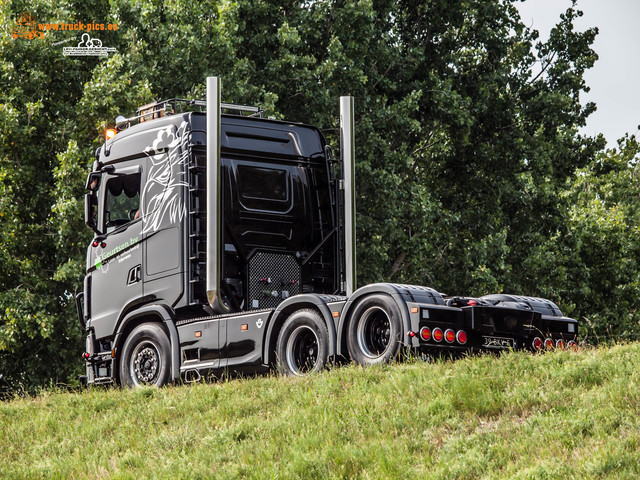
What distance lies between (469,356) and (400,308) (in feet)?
A: 2.78

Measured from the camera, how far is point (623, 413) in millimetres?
6703

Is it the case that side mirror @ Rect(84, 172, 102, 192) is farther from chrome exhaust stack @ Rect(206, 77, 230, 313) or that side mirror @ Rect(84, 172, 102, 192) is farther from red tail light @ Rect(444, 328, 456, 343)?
red tail light @ Rect(444, 328, 456, 343)

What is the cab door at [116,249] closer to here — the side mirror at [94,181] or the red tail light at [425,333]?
the side mirror at [94,181]

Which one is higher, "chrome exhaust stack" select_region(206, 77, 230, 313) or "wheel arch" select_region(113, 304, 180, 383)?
"chrome exhaust stack" select_region(206, 77, 230, 313)

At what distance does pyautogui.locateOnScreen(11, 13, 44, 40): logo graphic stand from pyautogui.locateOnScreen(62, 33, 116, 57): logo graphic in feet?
2.21

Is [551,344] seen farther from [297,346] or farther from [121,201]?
[121,201]

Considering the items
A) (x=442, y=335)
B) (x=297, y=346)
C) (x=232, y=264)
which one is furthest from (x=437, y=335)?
(x=232, y=264)

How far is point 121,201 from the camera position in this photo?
12.8 meters

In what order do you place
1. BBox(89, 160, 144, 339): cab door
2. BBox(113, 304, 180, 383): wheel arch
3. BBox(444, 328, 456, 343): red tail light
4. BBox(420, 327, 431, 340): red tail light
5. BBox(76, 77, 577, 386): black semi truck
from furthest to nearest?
BBox(89, 160, 144, 339): cab door < BBox(113, 304, 180, 383): wheel arch < BBox(76, 77, 577, 386): black semi truck < BBox(444, 328, 456, 343): red tail light < BBox(420, 327, 431, 340): red tail light

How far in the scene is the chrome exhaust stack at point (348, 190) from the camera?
37.5 feet

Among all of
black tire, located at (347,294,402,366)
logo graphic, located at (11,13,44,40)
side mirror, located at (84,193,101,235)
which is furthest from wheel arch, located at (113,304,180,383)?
logo graphic, located at (11,13,44,40)

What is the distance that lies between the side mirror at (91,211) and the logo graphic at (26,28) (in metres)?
9.38

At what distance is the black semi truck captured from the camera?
402 inches

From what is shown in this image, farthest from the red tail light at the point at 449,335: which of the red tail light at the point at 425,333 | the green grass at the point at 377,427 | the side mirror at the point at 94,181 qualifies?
the side mirror at the point at 94,181
